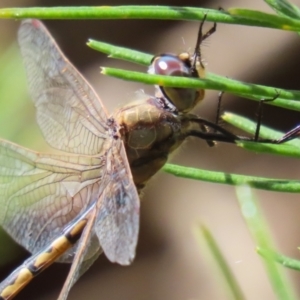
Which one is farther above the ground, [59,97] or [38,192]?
[59,97]

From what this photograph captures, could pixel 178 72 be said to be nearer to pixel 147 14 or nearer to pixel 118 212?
pixel 118 212

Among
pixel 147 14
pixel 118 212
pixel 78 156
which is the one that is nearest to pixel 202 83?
pixel 147 14

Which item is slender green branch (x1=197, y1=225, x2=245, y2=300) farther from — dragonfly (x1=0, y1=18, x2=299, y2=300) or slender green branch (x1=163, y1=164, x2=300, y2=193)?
dragonfly (x1=0, y1=18, x2=299, y2=300)

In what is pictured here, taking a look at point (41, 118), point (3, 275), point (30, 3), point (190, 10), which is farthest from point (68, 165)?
point (30, 3)

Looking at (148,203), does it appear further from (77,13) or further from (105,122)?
(77,13)

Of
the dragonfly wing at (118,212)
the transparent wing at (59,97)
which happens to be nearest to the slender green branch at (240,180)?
the dragonfly wing at (118,212)

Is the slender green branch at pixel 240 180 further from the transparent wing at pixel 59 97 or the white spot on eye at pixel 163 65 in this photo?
the transparent wing at pixel 59 97
